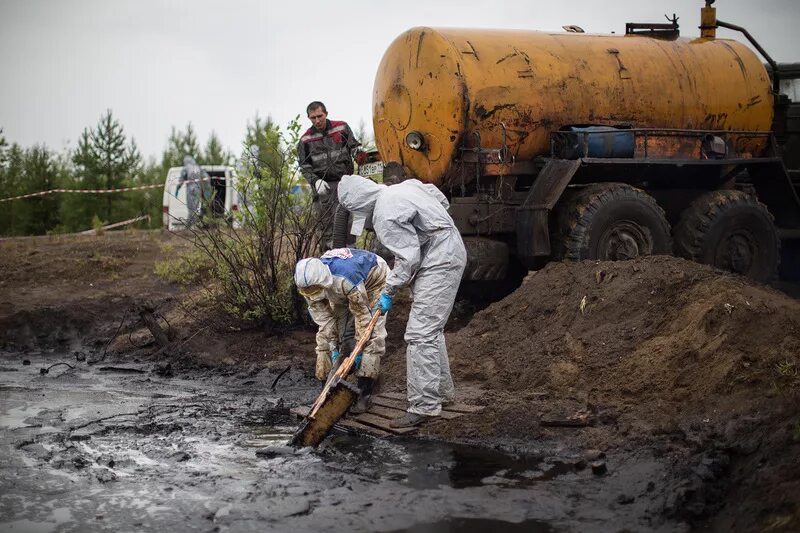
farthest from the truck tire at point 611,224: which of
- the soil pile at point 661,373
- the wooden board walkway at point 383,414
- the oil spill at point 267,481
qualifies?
the oil spill at point 267,481

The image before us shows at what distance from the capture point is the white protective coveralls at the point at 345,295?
7891 millimetres

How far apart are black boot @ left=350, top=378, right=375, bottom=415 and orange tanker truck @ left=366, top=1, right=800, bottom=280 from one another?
246 centimetres

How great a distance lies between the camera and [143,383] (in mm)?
10102

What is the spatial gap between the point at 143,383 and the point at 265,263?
2071 mm

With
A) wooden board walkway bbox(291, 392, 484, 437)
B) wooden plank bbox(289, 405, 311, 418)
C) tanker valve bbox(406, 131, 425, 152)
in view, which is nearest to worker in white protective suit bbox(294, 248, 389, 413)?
wooden board walkway bbox(291, 392, 484, 437)

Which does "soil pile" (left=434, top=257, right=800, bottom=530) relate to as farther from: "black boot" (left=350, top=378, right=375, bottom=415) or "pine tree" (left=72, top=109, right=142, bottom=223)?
"pine tree" (left=72, top=109, right=142, bottom=223)

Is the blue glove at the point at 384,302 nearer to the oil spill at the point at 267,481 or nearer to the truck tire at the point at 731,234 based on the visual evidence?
the oil spill at the point at 267,481

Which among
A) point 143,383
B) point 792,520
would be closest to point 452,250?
point 792,520

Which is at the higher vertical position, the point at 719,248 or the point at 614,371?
the point at 719,248

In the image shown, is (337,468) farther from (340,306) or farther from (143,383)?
(143,383)

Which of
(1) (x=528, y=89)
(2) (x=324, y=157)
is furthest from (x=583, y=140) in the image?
(2) (x=324, y=157)

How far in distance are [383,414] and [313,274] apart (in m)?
1.27

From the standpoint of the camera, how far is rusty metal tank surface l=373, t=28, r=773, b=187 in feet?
34.1

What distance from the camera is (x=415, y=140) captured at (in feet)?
35.0
